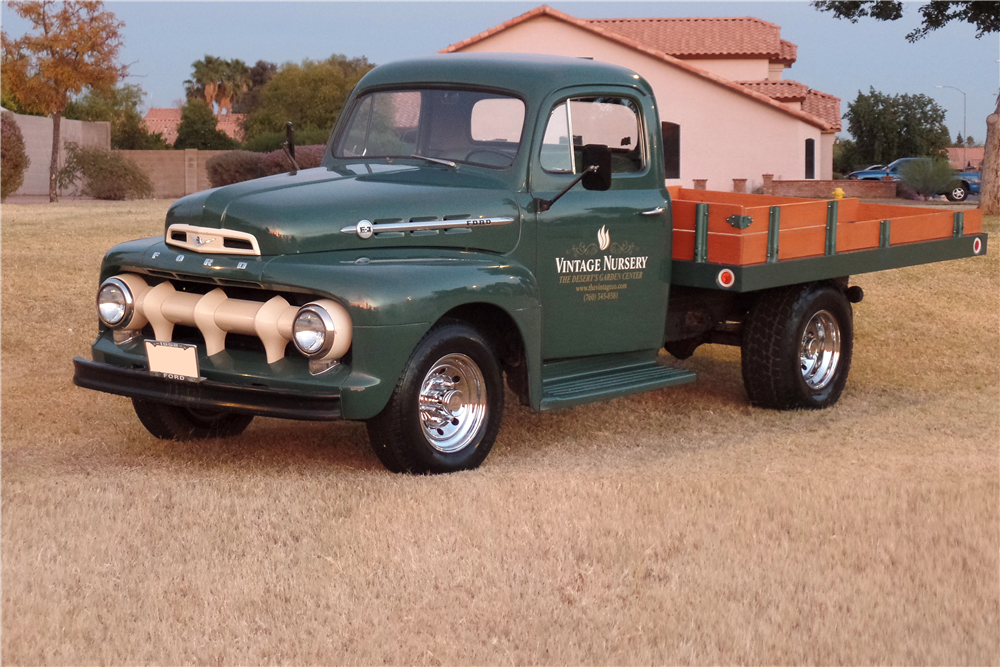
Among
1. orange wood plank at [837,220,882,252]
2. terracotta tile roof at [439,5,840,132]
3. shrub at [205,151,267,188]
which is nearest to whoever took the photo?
orange wood plank at [837,220,882,252]

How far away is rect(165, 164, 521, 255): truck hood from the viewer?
5.81 meters

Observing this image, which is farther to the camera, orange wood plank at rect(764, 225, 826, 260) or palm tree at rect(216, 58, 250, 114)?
palm tree at rect(216, 58, 250, 114)

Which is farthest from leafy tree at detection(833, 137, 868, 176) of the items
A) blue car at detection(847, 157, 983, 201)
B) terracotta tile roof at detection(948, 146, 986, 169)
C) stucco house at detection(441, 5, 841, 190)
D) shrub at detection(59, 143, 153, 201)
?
shrub at detection(59, 143, 153, 201)

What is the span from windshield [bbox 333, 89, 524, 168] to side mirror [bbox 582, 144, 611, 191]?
16.5 inches

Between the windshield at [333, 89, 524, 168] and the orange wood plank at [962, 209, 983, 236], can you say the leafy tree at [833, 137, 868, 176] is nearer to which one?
the orange wood plank at [962, 209, 983, 236]

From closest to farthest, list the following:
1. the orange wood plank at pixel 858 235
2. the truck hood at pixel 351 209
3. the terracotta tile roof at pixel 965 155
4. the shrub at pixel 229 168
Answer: the truck hood at pixel 351 209 → the orange wood plank at pixel 858 235 → the shrub at pixel 229 168 → the terracotta tile roof at pixel 965 155

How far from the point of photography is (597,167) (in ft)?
21.3

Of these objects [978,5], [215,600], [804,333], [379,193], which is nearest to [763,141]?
[978,5]

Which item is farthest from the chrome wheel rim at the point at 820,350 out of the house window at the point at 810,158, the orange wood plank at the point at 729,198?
the house window at the point at 810,158

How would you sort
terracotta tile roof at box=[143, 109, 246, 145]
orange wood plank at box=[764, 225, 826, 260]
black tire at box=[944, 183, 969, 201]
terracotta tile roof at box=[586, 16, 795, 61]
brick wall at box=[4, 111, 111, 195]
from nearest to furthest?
orange wood plank at box=[764, 225, 826, 260], black tire at box=[944, 183, 969, 201], terracotta tile roof at box=[586, 16, 795, 61], brick wall at box=[4, 111, 111, 195], terracotta tile roof at box=[143, 109, 246, 145]

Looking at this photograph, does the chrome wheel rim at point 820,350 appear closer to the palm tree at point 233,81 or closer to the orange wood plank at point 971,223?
the orange wood plank at point 971,223

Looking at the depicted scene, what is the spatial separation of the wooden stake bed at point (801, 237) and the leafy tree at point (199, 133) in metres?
51.4

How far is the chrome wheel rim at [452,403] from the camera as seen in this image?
5969mm

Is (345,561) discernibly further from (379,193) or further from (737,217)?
(737,217)
